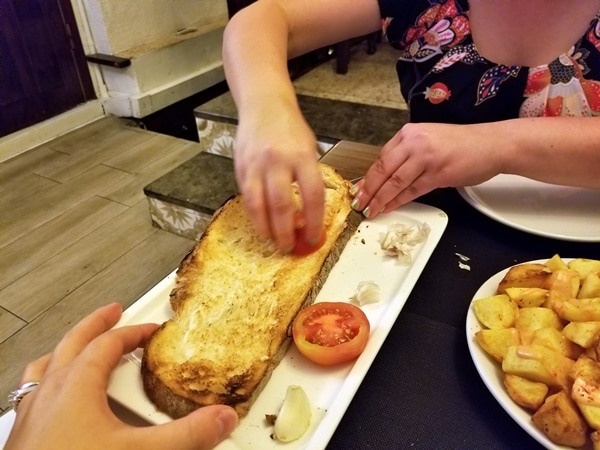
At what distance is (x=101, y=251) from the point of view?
223 centimetres

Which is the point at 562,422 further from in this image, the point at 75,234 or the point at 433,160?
the point at 75,234

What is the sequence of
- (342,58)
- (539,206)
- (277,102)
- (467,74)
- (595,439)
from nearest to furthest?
1. (595,439)
2. (277,102)
3. (539,206)
4. (467,74)
5. (342,58)

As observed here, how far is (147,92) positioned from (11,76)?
0.77m

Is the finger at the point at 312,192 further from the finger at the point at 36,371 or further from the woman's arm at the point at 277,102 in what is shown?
the finger at the point at 36,371

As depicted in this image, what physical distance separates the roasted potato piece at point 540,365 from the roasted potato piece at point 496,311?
0.07m

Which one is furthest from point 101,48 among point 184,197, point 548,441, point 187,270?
point 548,441

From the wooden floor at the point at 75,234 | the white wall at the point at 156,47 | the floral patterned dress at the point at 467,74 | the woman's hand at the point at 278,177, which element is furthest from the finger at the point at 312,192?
the white wall at the point at 156,47

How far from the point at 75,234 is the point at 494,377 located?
6.98 feet

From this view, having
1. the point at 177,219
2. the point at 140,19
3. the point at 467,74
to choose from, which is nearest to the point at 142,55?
the point at 140,19

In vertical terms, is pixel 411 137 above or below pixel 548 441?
above

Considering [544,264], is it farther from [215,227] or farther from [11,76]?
[11,76]

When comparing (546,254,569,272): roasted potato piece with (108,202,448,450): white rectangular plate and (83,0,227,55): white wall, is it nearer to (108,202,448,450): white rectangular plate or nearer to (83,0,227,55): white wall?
(108,202,448,450): white rectangular plate

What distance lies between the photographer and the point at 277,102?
2.92 feet

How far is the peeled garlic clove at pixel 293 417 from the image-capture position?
0.62 m
